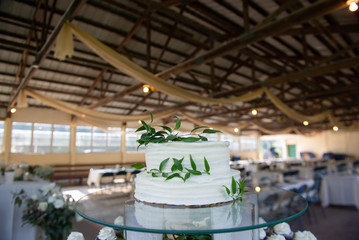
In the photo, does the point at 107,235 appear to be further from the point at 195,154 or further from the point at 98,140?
the point at 98,140

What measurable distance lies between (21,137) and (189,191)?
11.7 meters

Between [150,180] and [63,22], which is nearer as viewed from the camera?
[150,180]

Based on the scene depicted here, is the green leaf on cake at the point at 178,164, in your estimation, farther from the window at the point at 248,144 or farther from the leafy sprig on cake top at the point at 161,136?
the window at the point at 248,144

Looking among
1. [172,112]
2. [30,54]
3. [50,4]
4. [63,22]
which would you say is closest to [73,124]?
[30,54]

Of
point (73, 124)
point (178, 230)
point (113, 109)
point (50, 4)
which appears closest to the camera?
point (178, 230)

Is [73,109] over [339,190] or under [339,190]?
over

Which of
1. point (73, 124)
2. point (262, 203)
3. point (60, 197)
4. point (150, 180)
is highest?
point (73, 124)

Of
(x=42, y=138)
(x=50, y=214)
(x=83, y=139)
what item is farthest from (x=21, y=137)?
(x=50, y=214)

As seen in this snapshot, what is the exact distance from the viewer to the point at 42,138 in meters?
10.8

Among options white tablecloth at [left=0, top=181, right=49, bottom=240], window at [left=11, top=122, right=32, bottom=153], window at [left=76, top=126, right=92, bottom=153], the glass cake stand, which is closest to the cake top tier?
the glass cake stand

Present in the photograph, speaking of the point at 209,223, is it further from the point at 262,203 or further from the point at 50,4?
the point at 50,4

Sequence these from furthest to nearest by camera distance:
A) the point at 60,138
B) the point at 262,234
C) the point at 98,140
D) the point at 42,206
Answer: the point at 98,140 < the point at 60,138 < the point at 42,206 < the point at 262,234

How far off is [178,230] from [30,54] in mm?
8266

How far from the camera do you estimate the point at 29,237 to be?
3090 millimetres
